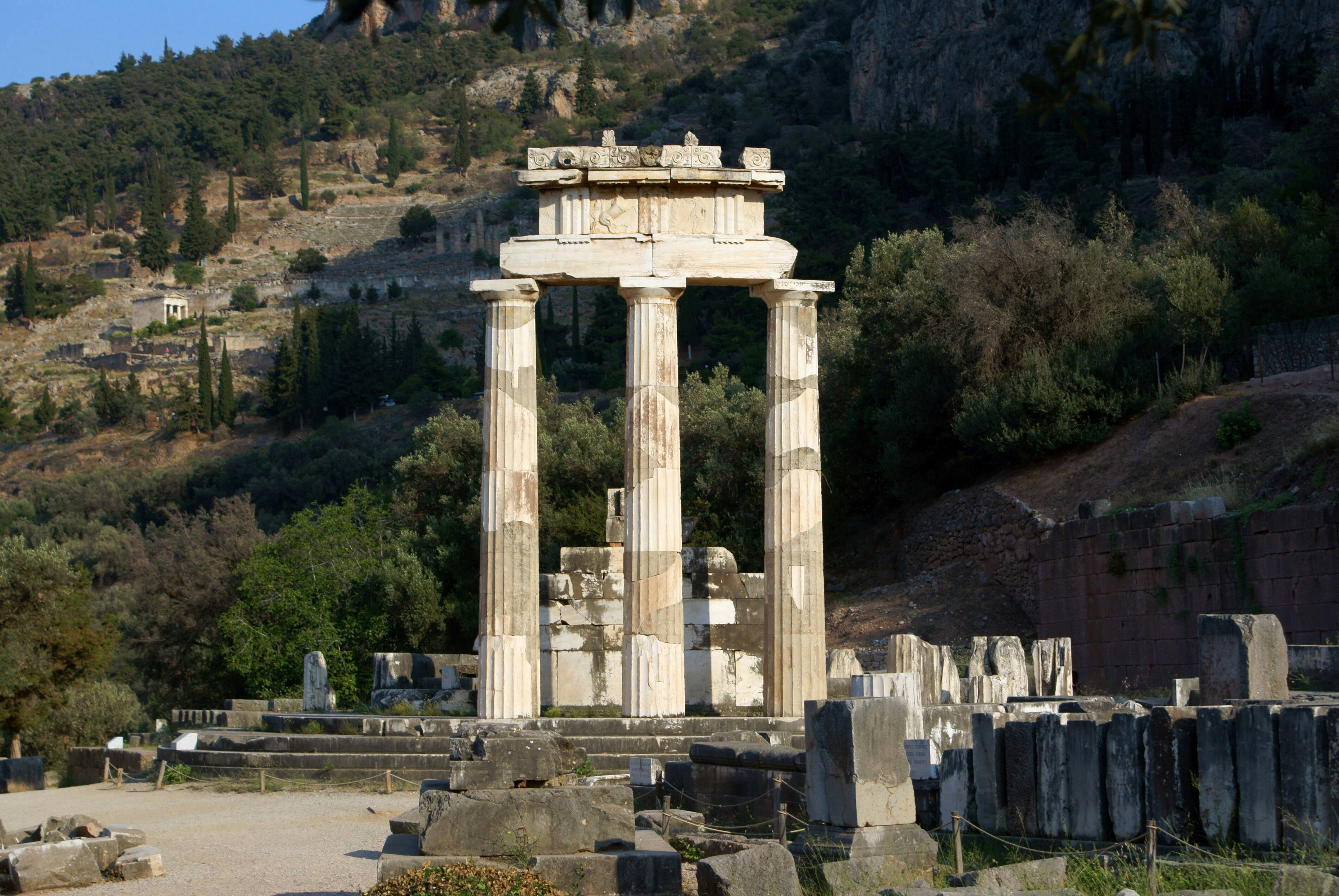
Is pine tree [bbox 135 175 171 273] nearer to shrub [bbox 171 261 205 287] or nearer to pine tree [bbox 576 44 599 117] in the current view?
shrub [bbox 171 261 205 287]

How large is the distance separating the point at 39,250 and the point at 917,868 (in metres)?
145

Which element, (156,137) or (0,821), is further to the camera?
(156,137)

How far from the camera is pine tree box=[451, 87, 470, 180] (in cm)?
15212

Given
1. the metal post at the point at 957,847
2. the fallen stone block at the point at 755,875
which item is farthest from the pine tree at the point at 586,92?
the fallen stone block at the point at 755,875

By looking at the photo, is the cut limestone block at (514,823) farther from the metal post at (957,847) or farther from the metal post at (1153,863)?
the metal post at (1153,863)

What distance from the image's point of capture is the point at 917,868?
32.4 ft

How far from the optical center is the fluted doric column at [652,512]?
19.0 metres

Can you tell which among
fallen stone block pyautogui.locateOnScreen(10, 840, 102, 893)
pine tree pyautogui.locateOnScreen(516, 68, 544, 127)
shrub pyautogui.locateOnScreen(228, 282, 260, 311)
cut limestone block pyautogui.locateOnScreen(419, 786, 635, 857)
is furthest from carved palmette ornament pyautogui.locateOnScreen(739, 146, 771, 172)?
pine tree pyautogui.locateOnScreen(516, 68, 544, 127)

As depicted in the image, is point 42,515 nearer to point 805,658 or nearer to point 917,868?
point 805,658

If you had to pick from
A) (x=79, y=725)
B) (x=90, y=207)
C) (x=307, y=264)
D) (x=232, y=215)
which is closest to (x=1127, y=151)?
(x=79, y=725)

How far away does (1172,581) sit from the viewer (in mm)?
23656

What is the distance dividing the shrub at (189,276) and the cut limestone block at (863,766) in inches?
5095

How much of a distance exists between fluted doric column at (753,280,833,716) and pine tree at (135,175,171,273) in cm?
12487

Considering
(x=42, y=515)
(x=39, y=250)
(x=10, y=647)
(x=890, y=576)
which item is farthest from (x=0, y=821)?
(x=39, y=250)
